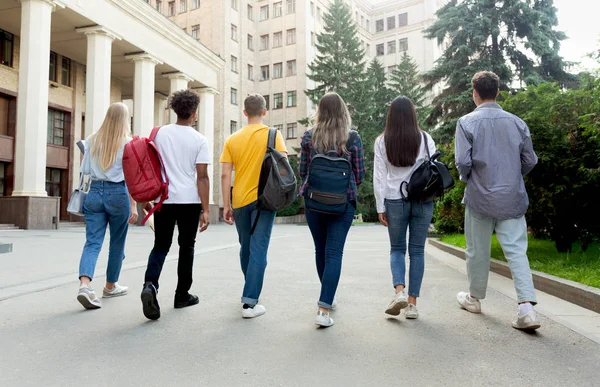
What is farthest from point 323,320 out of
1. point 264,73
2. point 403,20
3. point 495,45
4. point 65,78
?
point 403,20

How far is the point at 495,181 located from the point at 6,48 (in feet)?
91.2

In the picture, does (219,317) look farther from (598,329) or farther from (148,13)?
(148,13)

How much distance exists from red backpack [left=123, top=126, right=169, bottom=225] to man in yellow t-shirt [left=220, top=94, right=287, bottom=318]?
1.83 ft

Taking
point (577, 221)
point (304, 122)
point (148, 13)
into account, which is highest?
point (148, 13)

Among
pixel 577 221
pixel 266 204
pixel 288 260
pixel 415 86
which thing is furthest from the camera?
pixel 415 86

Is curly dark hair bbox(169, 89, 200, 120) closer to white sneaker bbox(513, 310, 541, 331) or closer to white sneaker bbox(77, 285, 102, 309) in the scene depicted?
white sneaker bbox(77, 285, 102, 309)

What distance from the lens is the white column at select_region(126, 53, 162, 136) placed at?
93.6ft

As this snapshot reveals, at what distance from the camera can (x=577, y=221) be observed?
25.9 ft

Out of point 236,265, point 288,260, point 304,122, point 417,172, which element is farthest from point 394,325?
point 304,122

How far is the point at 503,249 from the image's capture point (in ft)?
15.0

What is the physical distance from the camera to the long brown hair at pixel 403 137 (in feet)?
15.0

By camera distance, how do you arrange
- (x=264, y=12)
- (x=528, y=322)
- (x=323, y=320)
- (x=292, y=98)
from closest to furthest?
(x=528, y=322) < (x=323, y=320) < (x=292, y=98) < (x=264, y=12)

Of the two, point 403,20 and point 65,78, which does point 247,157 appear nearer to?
point 65,78

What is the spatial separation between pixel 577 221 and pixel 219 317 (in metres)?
5.97
